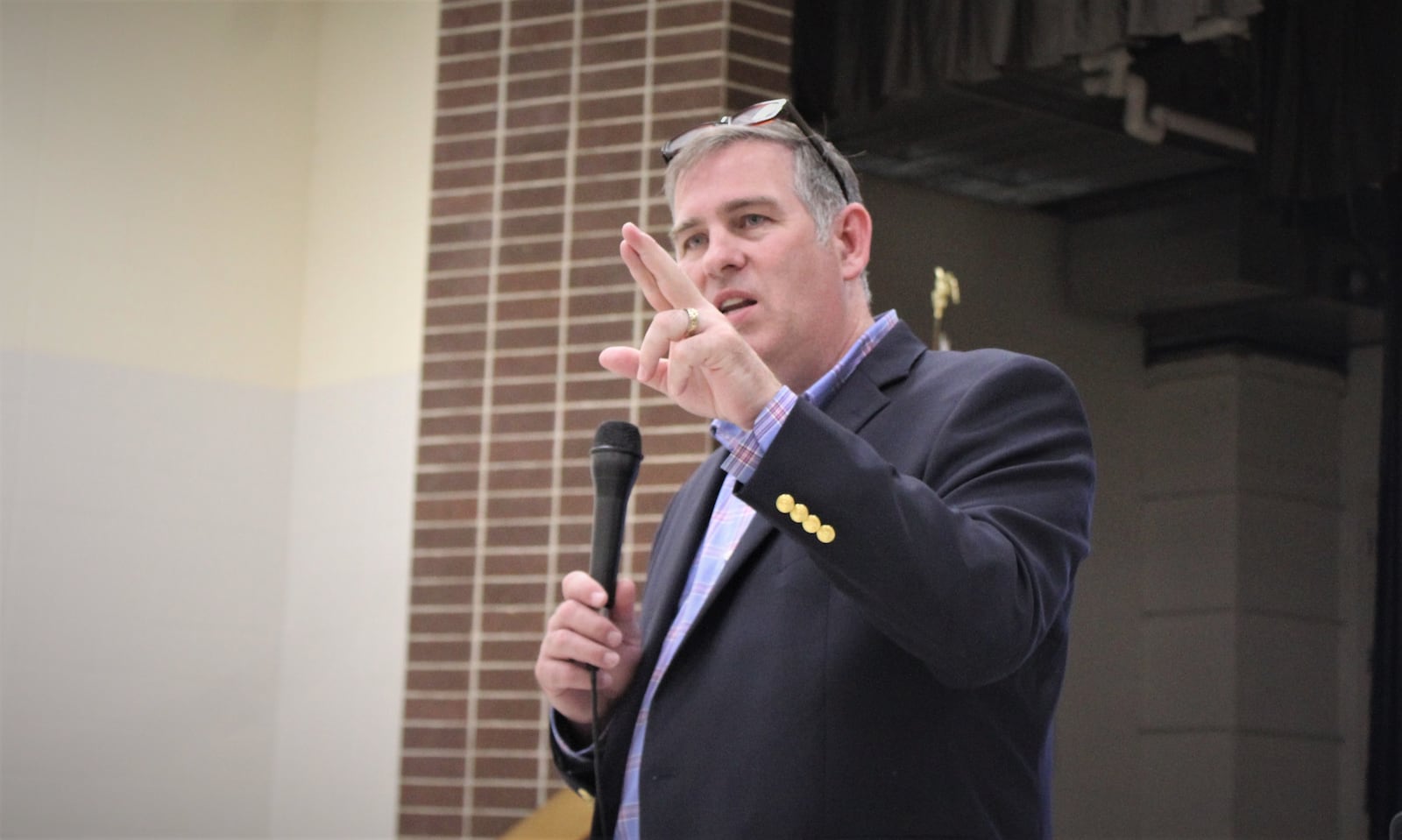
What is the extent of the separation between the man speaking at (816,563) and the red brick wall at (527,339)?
212 centimetres

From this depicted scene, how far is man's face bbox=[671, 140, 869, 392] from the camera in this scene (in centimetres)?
189

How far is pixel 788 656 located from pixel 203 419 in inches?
141

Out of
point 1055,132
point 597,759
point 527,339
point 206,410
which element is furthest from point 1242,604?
point 597,759

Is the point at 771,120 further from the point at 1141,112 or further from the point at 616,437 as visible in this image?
the point at 1141,112

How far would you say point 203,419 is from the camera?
4867mm

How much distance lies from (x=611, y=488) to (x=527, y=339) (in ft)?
8.15

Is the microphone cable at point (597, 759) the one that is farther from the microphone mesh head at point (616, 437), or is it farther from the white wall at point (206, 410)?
the white wall at point (206, 410)

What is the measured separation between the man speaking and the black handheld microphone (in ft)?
0.14

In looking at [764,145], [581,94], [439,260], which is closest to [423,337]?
[439,260]

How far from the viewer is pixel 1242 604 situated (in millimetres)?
6656

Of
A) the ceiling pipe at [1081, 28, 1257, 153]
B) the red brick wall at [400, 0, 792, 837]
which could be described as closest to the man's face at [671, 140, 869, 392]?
the red brick wall at [400, 0, 792, 837]

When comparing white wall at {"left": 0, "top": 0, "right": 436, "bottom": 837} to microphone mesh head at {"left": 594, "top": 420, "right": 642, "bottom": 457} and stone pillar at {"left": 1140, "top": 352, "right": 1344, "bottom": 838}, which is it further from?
stone pillar at {"left": 1140, "top": 352, "right": 1344, "bottom": 838}

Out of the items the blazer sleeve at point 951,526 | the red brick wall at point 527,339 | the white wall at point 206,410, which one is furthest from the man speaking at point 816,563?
the white wall at point 206,410

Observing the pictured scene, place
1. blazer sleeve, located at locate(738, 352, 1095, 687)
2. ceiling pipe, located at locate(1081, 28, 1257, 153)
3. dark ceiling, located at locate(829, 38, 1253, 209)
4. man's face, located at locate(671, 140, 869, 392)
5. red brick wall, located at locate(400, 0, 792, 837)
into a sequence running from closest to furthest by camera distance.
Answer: blazer sleeve, located at locate(738, 352, 1095, 687)
man's face, located at locate(671, 140, 869, 392)
red brick wall, located at locate(400, 0, 792, 837)
ceiling pipe, located at locate(1081, 28, 1257, 153)
dark ceiling, located at locate(829, 38, 1253, 209)
